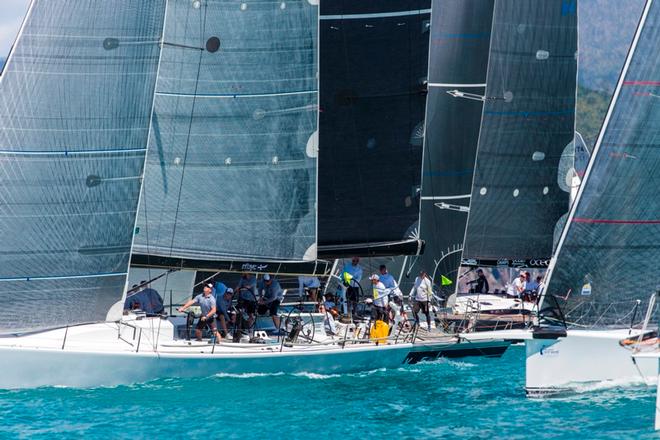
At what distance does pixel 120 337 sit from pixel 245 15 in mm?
6530

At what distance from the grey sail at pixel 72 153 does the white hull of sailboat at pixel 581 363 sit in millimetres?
7313

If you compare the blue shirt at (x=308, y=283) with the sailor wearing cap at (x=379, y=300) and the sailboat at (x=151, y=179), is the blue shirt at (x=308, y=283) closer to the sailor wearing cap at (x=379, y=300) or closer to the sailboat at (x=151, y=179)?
the sailboat at (x=151, y=179)

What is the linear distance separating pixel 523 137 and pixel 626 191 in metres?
11.7

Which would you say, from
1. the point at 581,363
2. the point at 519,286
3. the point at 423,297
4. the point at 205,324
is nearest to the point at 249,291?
the point at 205,324

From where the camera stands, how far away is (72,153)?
20406 mm

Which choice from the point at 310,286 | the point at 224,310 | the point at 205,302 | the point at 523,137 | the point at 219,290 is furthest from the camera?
the point at 523,137

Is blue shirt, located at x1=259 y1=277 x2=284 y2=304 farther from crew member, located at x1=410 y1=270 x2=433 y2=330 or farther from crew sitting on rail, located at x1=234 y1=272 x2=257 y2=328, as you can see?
crew member, located at x1=410 y1=270 x2=433 y2=330

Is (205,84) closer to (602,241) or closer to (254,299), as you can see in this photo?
(254,299)

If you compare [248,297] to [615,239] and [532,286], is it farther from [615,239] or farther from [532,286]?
[532,286]


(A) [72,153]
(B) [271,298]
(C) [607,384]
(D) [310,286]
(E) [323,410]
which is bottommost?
(E) [323,410]

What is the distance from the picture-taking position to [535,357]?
Answer: 19406 millimetres

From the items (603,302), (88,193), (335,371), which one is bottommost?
(335,371)

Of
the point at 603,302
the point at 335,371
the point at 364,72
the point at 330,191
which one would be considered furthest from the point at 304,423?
the point at 364,72

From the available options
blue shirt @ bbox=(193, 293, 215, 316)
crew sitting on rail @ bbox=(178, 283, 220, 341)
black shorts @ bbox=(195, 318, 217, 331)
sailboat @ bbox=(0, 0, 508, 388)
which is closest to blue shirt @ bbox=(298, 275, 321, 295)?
sailboat @ bbox=(0, 0, 508, 388)
